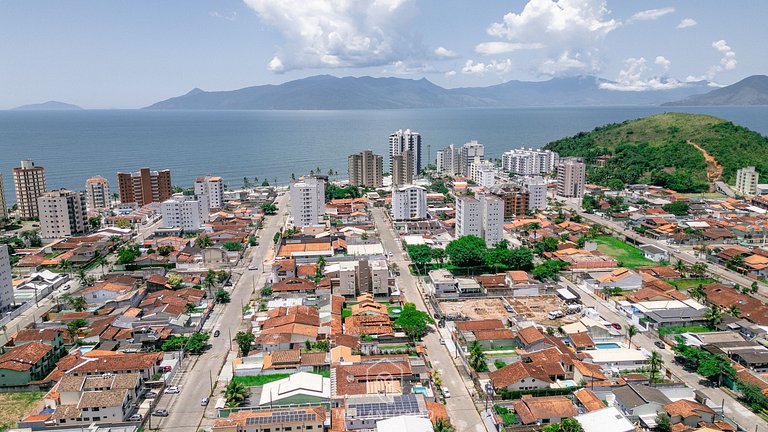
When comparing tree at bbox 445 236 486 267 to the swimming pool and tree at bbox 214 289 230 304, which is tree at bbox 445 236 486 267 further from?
tree at bbox 214 289 230 304

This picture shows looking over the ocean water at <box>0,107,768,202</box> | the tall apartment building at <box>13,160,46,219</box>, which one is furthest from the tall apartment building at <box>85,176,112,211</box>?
the ocean water at <box>0,107,768,202</box>

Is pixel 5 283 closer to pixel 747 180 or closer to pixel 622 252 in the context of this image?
pixel 622 252

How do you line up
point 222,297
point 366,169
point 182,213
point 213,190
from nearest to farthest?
point 222,297 < point 182,213 < point 213,190 < point 366,169

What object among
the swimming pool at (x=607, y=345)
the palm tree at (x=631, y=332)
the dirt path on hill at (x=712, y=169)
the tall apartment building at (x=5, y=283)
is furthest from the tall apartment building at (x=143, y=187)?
the dirt path on hill at (x=712, y=169)

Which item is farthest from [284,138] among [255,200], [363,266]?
[363,266]

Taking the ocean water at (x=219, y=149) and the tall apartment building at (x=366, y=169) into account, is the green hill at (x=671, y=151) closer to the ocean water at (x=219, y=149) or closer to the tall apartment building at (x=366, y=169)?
the ocean water at (x=219, y=149)

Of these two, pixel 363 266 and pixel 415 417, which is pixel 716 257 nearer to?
pixel 363 266

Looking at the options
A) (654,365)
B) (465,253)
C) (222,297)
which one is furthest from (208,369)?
(465,253)
